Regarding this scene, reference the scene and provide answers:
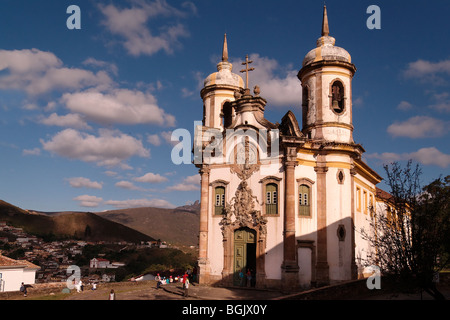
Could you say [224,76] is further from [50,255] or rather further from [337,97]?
[50,255]

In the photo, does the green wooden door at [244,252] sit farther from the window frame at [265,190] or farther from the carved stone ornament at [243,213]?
the window frame at [265,190]

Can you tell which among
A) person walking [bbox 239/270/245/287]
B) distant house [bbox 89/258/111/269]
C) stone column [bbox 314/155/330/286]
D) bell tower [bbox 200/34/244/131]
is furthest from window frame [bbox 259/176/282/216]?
distant house [bbox 89/258/111/269]

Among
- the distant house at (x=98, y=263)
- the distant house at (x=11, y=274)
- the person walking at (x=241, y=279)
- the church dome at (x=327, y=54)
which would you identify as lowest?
the distant house at (x=98, y=263)

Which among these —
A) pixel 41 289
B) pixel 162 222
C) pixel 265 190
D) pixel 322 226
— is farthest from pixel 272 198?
pixel 162 222

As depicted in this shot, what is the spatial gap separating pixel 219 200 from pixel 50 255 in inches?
2230

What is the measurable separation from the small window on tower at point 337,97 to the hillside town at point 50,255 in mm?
38485

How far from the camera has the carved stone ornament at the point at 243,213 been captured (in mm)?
23531

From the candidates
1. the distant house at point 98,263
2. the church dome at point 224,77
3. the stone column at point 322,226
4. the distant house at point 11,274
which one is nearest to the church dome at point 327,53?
the church dome at point 224,77

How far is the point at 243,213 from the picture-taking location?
24.0 metres

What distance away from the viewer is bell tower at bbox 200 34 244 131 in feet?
96.3

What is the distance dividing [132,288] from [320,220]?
1206 centimetres

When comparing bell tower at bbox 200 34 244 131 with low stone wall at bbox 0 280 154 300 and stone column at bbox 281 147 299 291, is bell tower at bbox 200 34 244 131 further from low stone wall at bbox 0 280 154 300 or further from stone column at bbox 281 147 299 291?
low stone wall at bbox 0 280 154 300
